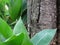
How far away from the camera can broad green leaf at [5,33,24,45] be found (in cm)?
88

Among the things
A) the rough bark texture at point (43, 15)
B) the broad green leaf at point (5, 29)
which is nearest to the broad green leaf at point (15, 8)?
the rough bark texture at point (43, 15)

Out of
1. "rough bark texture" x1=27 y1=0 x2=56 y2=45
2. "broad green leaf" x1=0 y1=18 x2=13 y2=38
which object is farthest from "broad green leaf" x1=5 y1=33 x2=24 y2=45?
"rough bark texture" x1=27 y1=0 x2=56 y2=45

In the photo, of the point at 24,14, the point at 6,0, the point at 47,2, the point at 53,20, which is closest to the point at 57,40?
the point at 53,20

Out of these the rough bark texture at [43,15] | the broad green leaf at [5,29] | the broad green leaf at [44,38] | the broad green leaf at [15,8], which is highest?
the broad green leaf at [5,29]

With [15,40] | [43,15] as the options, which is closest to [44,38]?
[15,40]

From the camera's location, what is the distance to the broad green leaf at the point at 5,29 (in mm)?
984

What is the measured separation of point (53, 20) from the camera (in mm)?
1351

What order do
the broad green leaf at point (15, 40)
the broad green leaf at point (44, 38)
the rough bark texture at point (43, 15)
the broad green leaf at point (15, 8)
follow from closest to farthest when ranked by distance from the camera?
1. the broad green leaf at point (15, 40)
2. the broad green leaf at point (44, 38)
3. the rough bark texture at point (43, 15)
4. the broad green leaf at point (15, 8)

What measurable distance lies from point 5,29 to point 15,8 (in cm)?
80

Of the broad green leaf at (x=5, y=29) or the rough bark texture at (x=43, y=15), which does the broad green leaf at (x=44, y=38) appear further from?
the rough bark texture at (x=43, y=15)

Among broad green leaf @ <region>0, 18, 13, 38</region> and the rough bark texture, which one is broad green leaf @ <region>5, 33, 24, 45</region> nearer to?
Answer: broad green leaf @ <region>0, 18, 13, 38</region>

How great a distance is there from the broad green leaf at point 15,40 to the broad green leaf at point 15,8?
87 centimetres

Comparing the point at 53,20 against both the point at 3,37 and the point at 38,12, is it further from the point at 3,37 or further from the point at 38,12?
the point at 3,37

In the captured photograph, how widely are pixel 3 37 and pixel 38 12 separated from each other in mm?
406
